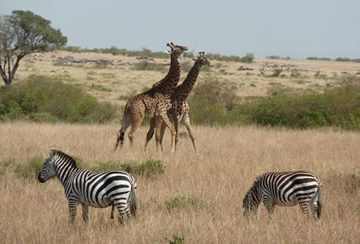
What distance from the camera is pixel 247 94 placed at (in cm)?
3981

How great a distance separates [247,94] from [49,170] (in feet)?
103

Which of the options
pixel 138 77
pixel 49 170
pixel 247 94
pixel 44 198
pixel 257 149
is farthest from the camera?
pixel 138 77

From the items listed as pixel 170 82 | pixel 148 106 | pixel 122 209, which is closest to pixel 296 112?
pixel 170 82

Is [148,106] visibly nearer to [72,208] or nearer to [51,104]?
[72,208]

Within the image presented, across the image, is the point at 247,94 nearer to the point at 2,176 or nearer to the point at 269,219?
the point at 2,176

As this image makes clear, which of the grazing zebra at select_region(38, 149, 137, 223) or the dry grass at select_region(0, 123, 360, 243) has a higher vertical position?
the grazing zebra at select_region(38, 149, 137, 223)

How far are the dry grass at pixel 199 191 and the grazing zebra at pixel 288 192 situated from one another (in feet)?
0.65

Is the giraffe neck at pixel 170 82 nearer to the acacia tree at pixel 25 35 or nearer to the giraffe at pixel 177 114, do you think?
the giraffe at pixel 177 114

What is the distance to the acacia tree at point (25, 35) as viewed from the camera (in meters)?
40.1

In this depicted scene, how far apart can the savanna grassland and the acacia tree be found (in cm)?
2020

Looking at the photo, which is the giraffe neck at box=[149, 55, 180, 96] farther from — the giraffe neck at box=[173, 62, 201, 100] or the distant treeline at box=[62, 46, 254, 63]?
the distant treeline at box=[62, 46, 254, 63]

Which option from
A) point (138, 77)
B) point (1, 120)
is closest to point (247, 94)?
point (138, 77)

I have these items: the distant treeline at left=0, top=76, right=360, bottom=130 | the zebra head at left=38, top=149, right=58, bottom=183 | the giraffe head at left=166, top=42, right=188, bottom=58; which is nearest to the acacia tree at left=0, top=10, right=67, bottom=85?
the distant treeline at left=0, top=76, right=360, bottom=130

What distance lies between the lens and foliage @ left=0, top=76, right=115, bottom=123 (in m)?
27.0
